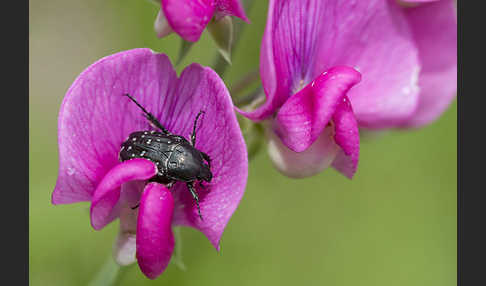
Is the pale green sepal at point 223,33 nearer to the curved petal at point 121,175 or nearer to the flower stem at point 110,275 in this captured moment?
the curved petal at point 121,175

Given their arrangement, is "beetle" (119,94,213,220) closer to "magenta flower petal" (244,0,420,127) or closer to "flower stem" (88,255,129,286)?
"magenta flower petal" (244,0,420,127)

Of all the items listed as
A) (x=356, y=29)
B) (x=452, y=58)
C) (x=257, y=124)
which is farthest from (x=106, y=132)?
(x=452, y=58)

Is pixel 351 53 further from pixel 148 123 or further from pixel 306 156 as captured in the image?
pixel 148 123

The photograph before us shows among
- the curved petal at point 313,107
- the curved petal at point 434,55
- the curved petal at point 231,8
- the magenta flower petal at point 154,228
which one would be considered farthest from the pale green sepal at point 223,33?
the curved petal at point 434,55

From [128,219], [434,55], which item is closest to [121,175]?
[128,219]

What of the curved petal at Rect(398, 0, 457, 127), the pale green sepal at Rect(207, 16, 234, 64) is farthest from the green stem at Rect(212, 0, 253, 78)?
the curved petal at Rect(398, 0, 457, 127)
